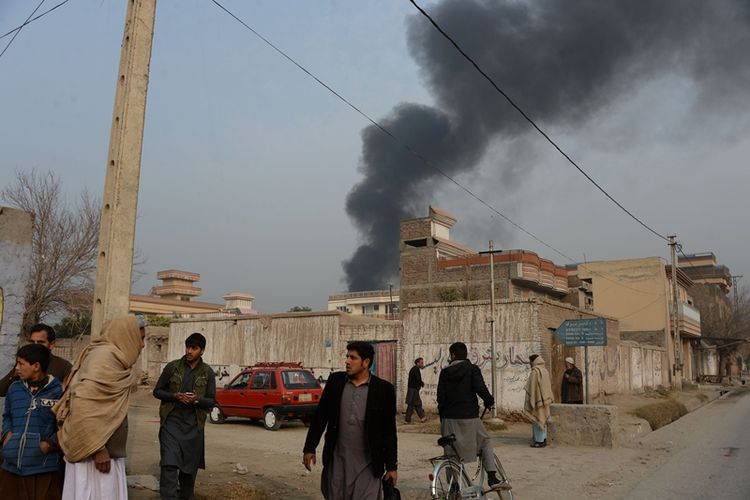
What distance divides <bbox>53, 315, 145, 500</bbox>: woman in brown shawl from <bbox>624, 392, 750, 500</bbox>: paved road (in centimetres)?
634

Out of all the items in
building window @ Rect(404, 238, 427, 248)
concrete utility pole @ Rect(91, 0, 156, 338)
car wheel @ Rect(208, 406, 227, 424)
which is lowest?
car wheel @ Rect(208, 406, 227, 424)

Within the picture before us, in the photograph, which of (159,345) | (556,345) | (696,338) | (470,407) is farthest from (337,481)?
(696,338)

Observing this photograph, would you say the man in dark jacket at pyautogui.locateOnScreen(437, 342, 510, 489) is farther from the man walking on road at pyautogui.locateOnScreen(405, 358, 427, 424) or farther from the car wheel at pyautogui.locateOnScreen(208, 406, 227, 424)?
the car wheel at pyautogui.locateOnScreen(208, 406, 227, 424)

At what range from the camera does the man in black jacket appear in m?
4.52

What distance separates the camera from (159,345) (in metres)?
29.8

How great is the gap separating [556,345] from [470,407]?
41.8ft

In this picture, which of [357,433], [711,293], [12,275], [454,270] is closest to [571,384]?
[357,433]

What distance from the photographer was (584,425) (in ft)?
41.5

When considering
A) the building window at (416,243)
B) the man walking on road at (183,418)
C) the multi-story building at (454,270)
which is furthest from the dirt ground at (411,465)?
the building window at (416,243)

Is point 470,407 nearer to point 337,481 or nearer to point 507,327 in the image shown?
point 337,481

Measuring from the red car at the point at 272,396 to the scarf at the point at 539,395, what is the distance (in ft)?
19.2

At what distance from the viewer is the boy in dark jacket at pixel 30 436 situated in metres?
4.36

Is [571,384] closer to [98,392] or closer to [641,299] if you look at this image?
[98,392]

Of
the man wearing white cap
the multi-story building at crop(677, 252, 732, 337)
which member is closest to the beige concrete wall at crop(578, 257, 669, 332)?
the multi-story building at crop(677, 252, 732, 337)
